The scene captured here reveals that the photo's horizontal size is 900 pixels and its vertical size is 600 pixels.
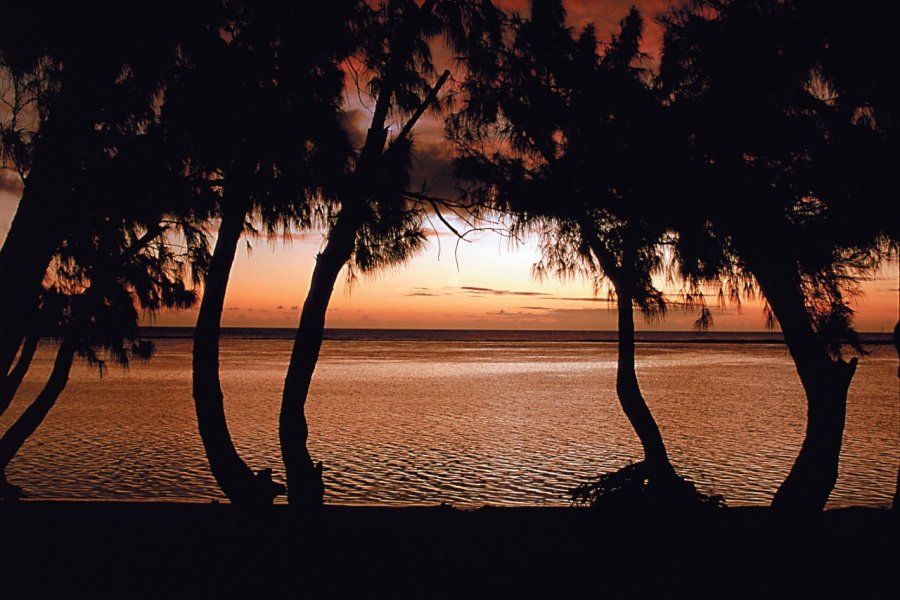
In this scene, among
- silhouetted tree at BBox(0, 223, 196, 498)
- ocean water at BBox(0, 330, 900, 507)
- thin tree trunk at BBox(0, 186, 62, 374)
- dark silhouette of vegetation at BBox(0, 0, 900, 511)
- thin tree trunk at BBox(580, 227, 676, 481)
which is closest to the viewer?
thin tree trunk at BBox(0, 186, 62, 374)

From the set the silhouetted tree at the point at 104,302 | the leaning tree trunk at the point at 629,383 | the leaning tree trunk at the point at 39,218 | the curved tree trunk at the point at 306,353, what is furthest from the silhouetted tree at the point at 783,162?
the silhouetted tree at the point at 104,302

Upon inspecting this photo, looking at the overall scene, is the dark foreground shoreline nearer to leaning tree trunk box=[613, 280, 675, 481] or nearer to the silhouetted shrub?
the silhouetted shrub

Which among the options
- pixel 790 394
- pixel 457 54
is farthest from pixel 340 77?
pixel 790 394

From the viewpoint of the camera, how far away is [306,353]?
7.09 m

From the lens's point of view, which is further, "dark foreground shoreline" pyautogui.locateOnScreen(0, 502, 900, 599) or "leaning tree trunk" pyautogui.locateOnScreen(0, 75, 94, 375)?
"dark foreground shoreline" pyautogui.locateOnScreen(0, 502, 900, 599)

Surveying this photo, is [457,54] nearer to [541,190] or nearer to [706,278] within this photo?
[541,190]

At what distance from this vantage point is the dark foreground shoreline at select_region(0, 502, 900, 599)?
15.8ft

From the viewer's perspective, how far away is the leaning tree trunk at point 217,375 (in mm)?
6664

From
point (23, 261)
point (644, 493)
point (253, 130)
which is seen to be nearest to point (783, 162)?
point (644, 493)

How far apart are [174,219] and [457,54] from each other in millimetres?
3834

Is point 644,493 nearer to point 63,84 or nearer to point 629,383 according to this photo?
point 629,383

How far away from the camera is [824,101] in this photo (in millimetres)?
6395

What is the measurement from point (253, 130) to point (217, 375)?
7.24 ft

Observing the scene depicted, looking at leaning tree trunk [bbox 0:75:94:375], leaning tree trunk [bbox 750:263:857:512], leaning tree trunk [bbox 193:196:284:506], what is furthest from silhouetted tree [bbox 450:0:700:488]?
leaning tree trunk [bbox 0:75:94:375]
